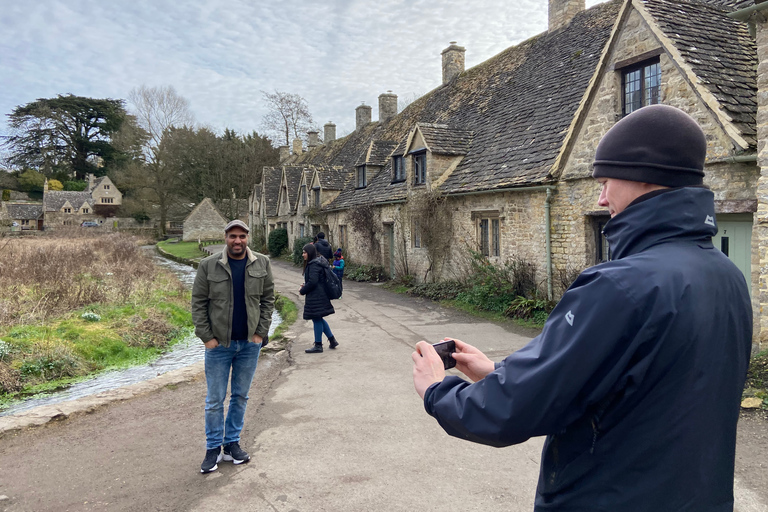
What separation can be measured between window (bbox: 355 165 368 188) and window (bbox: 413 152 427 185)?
5.70m

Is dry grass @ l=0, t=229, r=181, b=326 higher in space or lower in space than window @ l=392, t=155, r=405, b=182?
lower

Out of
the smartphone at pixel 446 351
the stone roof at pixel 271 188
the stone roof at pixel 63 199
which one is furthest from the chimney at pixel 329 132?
the stone roof at pixel 63 199

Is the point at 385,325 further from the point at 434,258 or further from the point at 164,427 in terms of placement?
the point at 164,427

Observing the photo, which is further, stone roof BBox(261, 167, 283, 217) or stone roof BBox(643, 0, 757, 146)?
stone roof BBox(261, 167, 283, 217)

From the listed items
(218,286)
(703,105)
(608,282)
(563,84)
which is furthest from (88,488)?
(563,84)

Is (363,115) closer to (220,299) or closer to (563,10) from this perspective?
(563,10)

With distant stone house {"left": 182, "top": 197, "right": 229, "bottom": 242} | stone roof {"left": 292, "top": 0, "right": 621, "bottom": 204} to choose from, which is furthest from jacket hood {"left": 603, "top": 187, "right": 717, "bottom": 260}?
distant stone house {"left": 182, "top": 197, "right": 229, "bottom": 242}

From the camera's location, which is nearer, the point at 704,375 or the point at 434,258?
the point at 704,375

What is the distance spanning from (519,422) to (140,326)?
36.8 feet

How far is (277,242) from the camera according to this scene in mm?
33562

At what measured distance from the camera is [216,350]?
15.2 feet

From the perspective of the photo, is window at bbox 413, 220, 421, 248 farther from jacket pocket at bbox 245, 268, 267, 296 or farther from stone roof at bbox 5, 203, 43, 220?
stone roof at bbox 5, 203, 43, 220

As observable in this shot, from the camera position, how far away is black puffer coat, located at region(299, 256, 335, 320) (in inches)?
342

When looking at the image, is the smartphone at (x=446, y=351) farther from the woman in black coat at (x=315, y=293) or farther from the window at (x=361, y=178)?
the window at (x=361, y=178)
